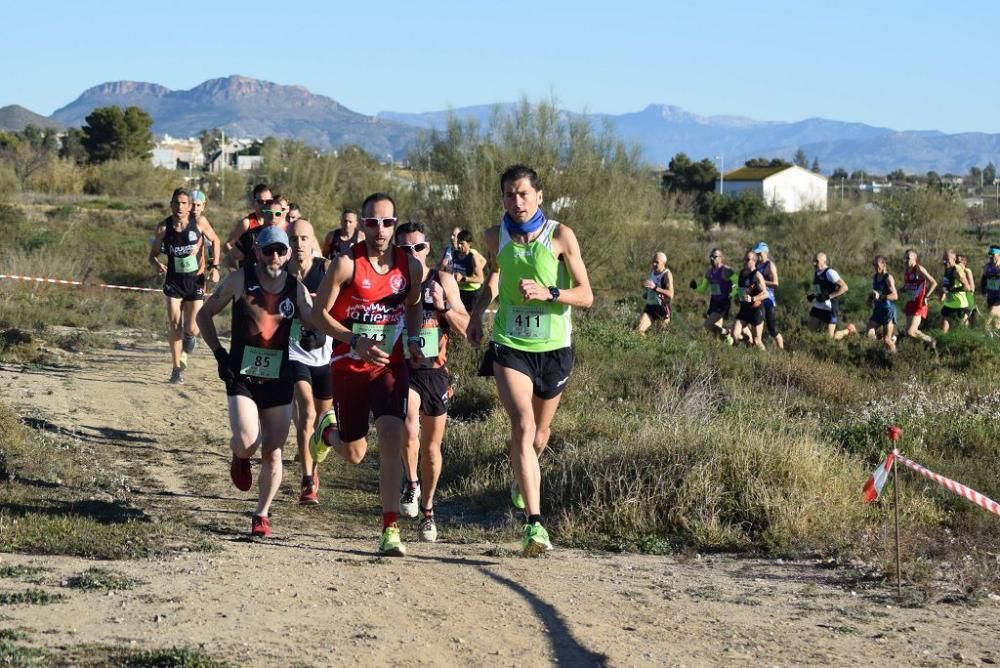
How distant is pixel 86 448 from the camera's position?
11.7 metres

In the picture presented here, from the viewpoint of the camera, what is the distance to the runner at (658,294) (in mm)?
20484

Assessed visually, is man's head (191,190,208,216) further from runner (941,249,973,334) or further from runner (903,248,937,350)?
runner (941,249,973,334)

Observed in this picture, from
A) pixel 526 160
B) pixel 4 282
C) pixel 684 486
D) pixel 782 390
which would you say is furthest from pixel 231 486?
pixel 526 160

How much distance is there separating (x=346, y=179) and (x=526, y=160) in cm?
2994

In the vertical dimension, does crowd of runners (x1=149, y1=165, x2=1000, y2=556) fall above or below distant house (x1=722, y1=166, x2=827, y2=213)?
below

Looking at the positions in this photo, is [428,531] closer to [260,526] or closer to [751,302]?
[260,526]

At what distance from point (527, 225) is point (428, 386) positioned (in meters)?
1.22

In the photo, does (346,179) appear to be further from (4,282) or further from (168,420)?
(168,420)

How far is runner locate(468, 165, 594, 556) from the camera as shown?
8.02 meters

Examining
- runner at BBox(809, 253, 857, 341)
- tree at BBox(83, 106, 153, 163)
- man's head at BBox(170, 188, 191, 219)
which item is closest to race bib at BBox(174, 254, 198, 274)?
man's head at BBox(170, 188, 191, 219)

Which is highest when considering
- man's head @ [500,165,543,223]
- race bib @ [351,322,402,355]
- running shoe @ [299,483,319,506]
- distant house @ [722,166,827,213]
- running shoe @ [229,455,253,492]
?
distant house @ [722,166,827,213]

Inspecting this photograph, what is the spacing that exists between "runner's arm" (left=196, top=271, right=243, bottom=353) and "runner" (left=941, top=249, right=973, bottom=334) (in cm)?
1661

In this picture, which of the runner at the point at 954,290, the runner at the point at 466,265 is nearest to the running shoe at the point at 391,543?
the runner at the point at 466,265

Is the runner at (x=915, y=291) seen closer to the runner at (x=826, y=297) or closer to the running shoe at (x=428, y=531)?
the runner at (x=826, y=297)
